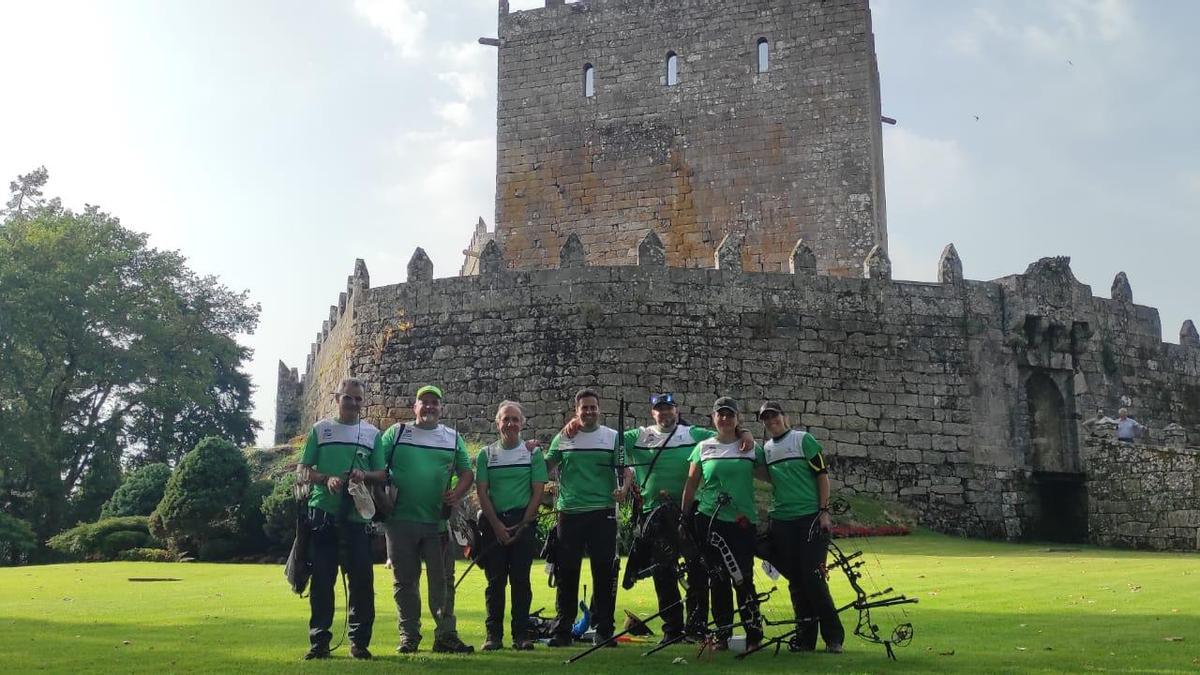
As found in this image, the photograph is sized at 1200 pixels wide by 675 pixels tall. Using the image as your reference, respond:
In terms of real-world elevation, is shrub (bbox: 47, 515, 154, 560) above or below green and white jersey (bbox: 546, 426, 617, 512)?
below

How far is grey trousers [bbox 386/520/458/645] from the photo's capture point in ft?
26.6

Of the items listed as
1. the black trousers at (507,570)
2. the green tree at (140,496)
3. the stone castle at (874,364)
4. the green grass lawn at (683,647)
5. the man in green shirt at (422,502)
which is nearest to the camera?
the green grass lawn at (683,647)

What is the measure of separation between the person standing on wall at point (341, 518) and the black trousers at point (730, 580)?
2285 millimetres

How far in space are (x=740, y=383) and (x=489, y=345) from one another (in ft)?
14.5

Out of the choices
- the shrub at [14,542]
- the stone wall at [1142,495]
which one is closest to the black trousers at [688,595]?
the stone wall at [1142,495]

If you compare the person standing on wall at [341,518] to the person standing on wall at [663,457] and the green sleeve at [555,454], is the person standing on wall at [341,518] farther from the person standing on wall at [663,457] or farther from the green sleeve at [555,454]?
the person standing on wall at [663,457]

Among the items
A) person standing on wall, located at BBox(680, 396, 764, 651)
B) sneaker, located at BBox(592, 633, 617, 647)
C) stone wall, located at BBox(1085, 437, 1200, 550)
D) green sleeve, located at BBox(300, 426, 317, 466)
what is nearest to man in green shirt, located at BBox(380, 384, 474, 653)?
green sleeve, located at BBox(300, 426, 317, 466)

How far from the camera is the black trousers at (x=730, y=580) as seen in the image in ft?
26.0

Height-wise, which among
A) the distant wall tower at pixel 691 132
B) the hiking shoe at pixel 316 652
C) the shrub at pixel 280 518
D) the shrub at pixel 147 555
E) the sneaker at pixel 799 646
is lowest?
the sneaker at pixel 799 646

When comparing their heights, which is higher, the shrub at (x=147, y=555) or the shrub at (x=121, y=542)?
the shrub at (x=121, y=542)

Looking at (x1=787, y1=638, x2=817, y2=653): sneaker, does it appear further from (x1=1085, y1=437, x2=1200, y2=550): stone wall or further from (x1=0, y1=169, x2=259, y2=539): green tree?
(x1=0, y1=169, x2=259, y2=539): green tree

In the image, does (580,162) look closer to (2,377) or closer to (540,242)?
(540,242)

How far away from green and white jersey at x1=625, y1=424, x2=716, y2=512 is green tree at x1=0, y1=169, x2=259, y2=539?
22540mm

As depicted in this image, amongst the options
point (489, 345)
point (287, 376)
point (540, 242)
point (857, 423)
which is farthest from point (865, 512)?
point (287, 376)
